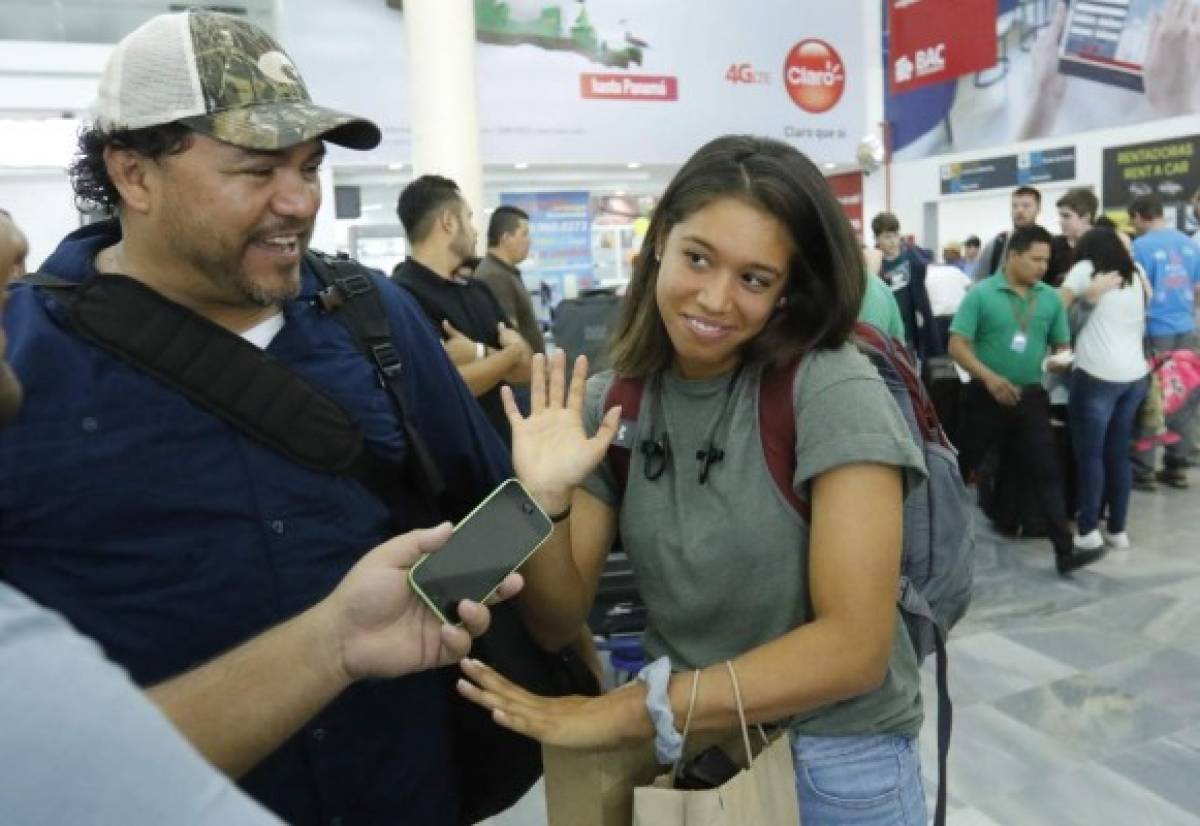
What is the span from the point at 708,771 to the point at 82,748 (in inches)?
31.1

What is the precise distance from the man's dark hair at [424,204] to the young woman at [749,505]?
89.6 inches

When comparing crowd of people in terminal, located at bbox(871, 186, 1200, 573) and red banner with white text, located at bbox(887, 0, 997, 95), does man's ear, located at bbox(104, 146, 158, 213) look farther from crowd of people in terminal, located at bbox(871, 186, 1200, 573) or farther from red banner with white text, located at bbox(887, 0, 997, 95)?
red banner with white text, located at bbox(887, 0, 997, 95)

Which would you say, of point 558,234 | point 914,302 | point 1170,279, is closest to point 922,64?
point 558,234

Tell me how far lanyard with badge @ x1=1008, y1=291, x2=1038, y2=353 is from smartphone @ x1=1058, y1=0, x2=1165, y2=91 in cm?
1022

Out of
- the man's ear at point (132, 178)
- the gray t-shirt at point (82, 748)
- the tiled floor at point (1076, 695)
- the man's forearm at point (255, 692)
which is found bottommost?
the tiled floor at point (1076, 695)

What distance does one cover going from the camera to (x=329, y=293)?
133cm

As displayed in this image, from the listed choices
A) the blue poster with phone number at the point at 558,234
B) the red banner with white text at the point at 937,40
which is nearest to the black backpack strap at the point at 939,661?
the blue poster with phone number at the point at 558,234

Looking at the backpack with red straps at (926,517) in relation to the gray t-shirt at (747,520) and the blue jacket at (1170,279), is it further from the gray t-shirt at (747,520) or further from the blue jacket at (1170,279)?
the blue jacket at (1170,279)

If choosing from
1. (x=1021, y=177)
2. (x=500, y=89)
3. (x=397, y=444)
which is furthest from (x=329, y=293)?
(x=1021, y=177)

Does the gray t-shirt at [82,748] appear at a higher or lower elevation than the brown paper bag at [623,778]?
higher

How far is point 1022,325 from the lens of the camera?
4773 millimetres

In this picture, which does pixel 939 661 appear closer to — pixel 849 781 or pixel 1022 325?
pixel 849 781

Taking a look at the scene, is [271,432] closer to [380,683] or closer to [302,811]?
[380,683]

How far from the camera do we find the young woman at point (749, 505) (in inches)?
45.1
